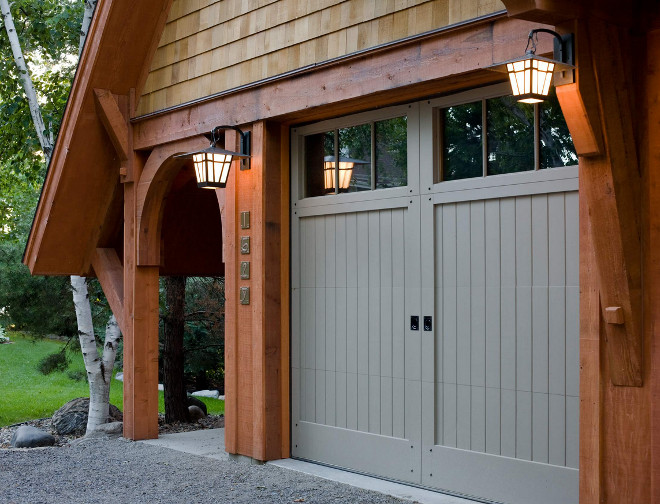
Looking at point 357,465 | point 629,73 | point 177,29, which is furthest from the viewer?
point 177,29

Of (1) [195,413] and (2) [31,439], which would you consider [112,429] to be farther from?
(1) [195,413]

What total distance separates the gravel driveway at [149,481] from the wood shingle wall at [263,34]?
2928mm

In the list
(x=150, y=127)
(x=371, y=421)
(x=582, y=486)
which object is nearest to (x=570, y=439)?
(x=582, y=486)

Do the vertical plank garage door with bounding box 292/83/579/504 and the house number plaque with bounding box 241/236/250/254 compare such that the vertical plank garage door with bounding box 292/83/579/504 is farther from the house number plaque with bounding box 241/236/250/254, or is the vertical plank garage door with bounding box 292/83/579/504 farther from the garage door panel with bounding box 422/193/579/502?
the house number plaque with bounding box 241/236/250/254

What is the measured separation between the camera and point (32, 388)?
17.4 m

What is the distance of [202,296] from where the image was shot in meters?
13.4

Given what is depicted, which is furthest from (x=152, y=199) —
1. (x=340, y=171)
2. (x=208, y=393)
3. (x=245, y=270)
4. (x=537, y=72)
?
(x=208, y=393)

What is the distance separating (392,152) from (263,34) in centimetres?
150

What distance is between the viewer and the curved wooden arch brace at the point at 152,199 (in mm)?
7652

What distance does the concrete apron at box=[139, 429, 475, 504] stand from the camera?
5277 millimetres

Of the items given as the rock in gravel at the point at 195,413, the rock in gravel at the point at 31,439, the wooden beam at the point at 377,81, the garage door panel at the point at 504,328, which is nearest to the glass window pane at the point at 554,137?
the garage door panel at the point at 504,328

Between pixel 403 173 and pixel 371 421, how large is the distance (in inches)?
68.6

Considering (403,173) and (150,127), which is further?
(150,127)

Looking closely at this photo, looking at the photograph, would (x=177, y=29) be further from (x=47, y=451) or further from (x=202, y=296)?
(x=202, y=296)
